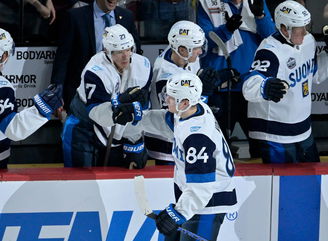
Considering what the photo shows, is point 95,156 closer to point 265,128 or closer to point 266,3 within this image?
point 265,128

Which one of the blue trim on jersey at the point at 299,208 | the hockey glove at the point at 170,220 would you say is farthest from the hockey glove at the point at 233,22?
the hockey glove at the point at 170,220

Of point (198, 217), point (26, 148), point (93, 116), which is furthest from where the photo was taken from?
point (26, 148)

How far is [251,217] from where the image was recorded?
7.02m

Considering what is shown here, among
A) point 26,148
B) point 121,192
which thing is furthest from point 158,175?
point 26,148

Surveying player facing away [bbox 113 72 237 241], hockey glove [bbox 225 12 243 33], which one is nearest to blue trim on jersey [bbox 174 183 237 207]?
player facing away [bbox 113 72 237 241]

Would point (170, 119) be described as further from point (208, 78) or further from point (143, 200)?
point (143, 200)

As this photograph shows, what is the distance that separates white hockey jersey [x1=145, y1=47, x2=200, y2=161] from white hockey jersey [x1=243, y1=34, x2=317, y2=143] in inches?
17.9

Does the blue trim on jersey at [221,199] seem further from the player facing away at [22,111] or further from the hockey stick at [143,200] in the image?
the player facing away at [22,111]

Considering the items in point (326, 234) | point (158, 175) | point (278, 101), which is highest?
point (278, 101)

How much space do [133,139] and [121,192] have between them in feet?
1.29

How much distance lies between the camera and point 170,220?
598 centimetres

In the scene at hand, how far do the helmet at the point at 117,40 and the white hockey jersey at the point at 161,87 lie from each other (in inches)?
11.7

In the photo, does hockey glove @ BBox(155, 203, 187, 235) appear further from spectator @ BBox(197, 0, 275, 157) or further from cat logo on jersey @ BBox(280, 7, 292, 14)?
spectator @ BBox(197, 0, 275, 157)

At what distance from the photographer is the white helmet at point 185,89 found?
6.15m
